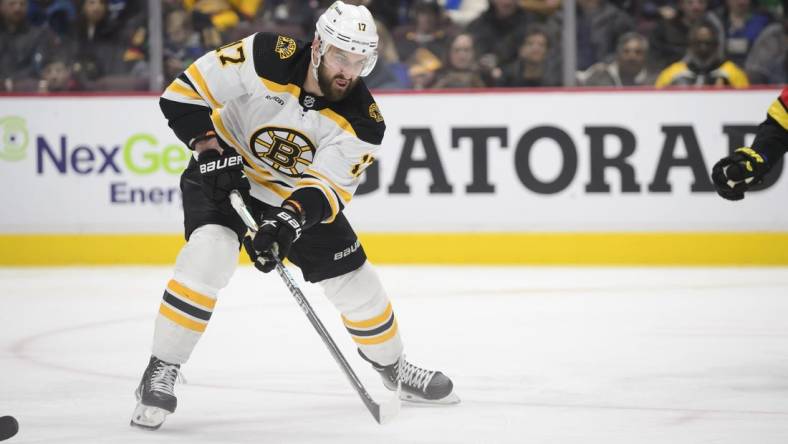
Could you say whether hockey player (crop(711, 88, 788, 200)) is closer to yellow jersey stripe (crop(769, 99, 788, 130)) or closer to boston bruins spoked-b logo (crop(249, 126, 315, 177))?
yellow jersey stripe (crop(769, 99, 788, 130))

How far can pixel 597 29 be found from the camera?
7273 millimetres

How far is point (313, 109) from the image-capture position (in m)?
3.52

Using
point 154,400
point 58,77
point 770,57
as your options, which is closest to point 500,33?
point 770,57

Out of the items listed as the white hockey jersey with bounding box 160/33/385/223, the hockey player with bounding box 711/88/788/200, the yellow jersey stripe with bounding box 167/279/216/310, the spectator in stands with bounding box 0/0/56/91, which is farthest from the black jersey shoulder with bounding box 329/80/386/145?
the spectator in stands with bounding box 0/0/56/91

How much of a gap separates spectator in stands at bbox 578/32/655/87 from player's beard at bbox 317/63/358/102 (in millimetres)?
3904

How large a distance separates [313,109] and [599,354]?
150 cm

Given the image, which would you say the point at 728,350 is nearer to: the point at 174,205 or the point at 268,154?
the point at 268,154

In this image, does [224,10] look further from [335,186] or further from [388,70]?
[335,186]

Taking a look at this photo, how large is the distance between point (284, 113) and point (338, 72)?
0.20m

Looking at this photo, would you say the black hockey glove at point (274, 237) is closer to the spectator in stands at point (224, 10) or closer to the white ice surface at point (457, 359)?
the white ice surface at point (457, 359)

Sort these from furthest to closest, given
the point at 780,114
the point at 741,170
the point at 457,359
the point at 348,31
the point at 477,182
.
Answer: the point at 477,182, the point at 457,359, the point at 780,114, the point at 741,170, the point at 348,31

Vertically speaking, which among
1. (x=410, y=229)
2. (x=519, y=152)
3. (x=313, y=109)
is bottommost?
(x=410, y=229)

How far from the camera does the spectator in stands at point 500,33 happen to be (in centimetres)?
729

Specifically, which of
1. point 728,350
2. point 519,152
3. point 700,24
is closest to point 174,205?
point 519,152
